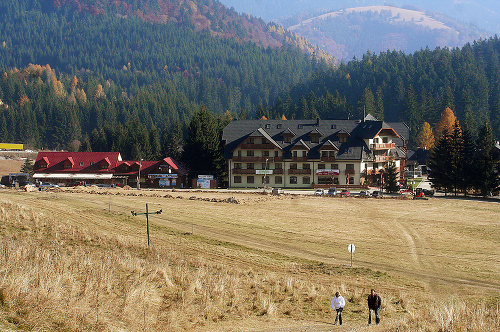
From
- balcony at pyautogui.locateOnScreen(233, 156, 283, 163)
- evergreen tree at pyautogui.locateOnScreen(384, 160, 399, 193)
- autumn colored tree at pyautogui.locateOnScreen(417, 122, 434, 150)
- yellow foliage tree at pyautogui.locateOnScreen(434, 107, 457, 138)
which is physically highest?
yellow foliage tree at pyautogui.locateOnScreen(434, 107, 457, 138)

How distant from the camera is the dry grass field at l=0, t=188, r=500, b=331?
17.9 meters

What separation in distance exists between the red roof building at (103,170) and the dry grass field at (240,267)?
27.4 m

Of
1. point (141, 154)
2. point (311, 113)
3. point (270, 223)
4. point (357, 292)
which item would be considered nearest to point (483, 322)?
point (357, 292)

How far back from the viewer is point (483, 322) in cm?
1827

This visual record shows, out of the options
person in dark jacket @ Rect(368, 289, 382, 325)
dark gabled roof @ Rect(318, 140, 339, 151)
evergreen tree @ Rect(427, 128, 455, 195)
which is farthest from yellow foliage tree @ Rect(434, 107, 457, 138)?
person in dark jacket @ Rect(368, 289, 382, 325)

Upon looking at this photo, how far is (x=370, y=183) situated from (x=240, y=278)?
60886 millimetres

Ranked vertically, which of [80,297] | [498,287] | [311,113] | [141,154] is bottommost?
[498,287]

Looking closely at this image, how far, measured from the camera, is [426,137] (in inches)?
5458

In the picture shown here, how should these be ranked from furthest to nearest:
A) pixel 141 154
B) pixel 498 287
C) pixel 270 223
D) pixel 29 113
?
1. pixel 29 113
2. pixel 141 154
3. pixel 270 223
4. pixel 498 287

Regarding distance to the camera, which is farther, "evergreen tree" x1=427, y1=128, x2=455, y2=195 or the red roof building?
the red roof building

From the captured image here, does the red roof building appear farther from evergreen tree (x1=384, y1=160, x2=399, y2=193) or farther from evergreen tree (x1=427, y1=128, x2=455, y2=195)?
evergreen tree (x1=427, y1=128, x2=455, y2=195)

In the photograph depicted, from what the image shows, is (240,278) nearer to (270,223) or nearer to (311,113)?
(270,223)

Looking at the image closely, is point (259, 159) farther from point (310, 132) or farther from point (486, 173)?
point (486, 173)

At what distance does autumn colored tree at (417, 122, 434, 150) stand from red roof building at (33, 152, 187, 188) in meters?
80.7
